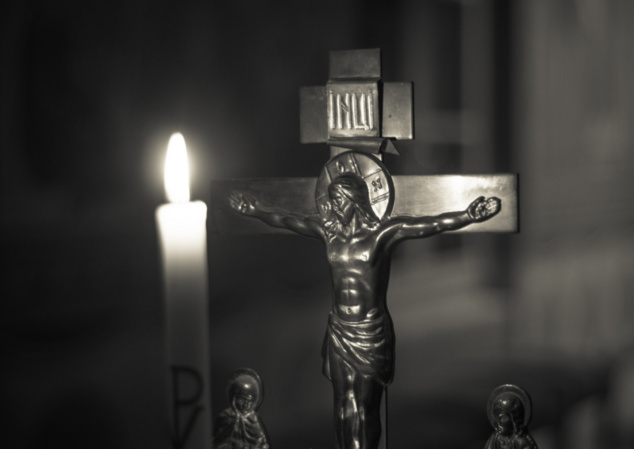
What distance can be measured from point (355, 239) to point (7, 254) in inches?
23.0

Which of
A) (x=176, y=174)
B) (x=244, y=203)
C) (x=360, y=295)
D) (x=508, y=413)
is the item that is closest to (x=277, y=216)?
(x=244, y=203)

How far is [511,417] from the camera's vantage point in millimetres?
1229

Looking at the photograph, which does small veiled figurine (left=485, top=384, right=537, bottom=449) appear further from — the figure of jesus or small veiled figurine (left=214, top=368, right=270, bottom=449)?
small veiled figurine (left=214, top=368, right=270, bottom=449)

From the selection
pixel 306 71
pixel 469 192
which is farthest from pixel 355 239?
pixel 306 71

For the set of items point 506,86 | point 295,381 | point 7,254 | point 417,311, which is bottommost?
point 295,381

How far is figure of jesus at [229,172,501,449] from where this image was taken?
4.02 feet

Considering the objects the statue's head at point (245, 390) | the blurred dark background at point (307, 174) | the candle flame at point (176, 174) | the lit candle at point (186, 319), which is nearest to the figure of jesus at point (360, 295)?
the statue's head at point (245, 390)

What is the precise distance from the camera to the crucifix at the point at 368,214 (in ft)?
4.00

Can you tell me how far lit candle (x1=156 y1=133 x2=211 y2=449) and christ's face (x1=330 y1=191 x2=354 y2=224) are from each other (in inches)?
30.3

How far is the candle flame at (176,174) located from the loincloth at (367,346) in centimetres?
72

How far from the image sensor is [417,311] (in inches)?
59.2

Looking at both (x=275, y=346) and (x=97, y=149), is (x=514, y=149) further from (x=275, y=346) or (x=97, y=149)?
(x=97, y=149)

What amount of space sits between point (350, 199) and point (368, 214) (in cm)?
4

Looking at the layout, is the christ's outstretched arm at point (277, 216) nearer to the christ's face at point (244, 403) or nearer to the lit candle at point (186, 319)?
the christ's face at point (244, 403)
